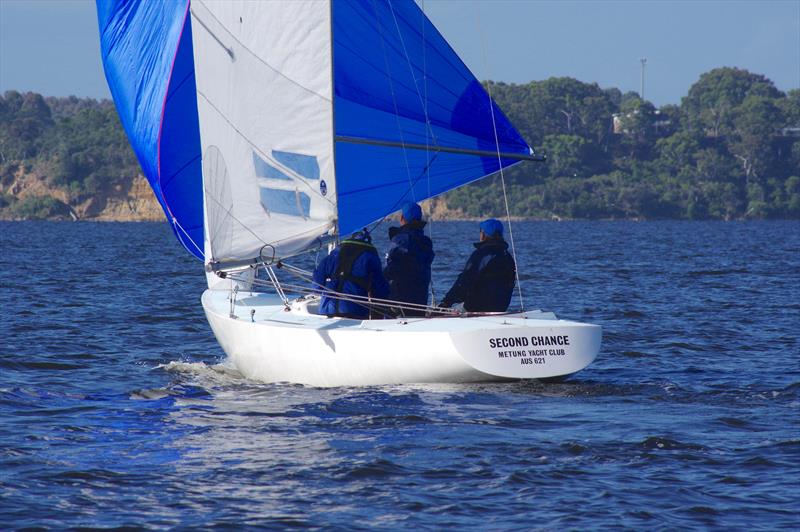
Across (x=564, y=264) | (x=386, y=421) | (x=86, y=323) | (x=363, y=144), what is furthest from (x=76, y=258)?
(x=386, y=421)

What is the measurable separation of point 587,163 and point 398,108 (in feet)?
451

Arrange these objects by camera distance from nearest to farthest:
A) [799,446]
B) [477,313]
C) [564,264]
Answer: [799,446] → [477,313] → [564,264]

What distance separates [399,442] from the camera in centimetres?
1030

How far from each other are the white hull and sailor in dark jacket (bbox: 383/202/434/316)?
71 centimetres

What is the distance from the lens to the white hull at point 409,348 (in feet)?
38.3

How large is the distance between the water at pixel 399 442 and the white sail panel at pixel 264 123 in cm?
163

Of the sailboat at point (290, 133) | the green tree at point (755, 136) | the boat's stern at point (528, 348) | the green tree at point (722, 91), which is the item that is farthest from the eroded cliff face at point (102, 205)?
the boat's stern at point (528, 348)

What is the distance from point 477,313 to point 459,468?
3054 mm

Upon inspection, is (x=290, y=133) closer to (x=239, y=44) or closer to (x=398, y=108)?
(x=239, y=44)

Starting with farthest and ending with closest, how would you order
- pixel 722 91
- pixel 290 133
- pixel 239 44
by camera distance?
pixel 722 91 < pixel 290 133 < pixel 239 44

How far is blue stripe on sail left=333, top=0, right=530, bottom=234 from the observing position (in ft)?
46.5

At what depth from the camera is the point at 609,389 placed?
12.9 meters

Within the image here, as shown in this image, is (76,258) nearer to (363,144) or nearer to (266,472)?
(363,144)

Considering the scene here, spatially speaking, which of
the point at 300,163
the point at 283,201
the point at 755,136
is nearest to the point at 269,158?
the point at 300,163
